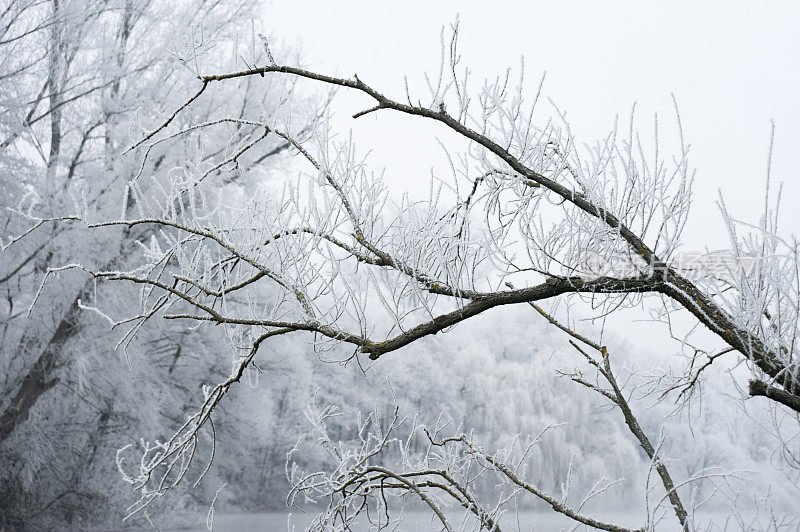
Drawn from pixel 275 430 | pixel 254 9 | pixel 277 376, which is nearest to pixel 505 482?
pixel 277 376

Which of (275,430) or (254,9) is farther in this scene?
(275,430)

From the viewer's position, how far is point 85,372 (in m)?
6.31

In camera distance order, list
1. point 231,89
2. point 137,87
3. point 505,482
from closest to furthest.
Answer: point 505,482 → point 137,87 → point 231,89

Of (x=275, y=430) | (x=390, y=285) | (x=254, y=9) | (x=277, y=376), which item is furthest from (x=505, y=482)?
(x=275, y=430)

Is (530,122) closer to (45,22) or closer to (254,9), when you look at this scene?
(45,22)

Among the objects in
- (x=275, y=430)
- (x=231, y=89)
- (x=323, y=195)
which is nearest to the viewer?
(x=323, y=195)

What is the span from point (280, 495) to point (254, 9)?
7164mm

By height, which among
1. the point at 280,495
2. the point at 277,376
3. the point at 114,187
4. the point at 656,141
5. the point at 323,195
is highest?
the point at 114,187

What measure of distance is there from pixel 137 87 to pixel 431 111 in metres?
6.76

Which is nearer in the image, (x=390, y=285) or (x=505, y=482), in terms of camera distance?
(x=390, y=285)

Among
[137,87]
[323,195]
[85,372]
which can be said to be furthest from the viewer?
[137,87]

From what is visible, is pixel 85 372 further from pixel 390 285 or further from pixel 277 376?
pixel 390 285

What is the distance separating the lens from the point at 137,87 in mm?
7297

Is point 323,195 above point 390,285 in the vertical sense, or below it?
above
